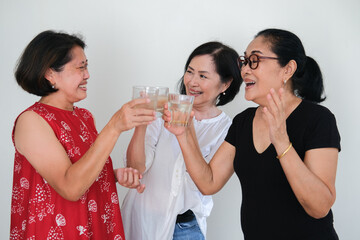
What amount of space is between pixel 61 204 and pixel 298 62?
1165 mm

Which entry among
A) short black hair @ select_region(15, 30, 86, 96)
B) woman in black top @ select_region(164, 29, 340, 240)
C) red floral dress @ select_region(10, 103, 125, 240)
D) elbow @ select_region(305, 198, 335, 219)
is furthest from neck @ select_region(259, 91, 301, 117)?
short black hair @ select_region(15, 30, 86, 96)

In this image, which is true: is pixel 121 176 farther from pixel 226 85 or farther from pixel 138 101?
pixel 226 85

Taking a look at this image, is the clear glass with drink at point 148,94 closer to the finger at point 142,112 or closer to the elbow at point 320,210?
the finger at point 142,112

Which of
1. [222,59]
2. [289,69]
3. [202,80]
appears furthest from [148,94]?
[222,59]

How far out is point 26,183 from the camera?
4.82 feet

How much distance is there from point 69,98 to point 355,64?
2.02 metres

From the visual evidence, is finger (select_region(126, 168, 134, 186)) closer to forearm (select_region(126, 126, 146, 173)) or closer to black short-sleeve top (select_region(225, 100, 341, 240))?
forearm (select_region(126, 126, 146, 173))

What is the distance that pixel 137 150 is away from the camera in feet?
5.89

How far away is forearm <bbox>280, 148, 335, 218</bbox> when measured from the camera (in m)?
1.26

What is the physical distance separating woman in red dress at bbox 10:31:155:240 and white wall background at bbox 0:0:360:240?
99 centimetres

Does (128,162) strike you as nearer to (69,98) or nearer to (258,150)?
A: (69,98)

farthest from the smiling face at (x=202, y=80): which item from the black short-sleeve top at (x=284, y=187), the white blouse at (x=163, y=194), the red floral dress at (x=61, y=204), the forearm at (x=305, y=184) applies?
the forearm at (x=305, y=184)

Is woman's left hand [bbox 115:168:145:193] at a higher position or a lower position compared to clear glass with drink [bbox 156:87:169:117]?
lower

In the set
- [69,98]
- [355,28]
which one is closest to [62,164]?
[69,98]
